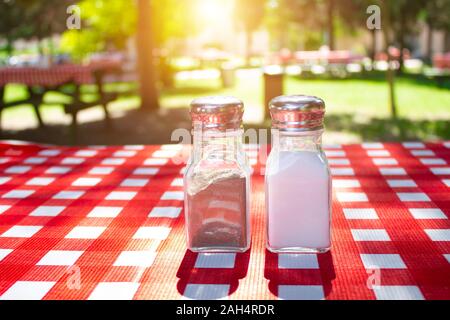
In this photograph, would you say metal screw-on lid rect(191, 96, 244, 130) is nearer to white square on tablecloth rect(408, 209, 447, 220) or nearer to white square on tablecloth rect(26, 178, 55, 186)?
white square on tablecloth rect(408, 209, 447, 220)

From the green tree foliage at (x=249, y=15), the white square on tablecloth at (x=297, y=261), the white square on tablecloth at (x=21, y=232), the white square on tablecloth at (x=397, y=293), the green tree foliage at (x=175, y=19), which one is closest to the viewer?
the white square on tablecloth at (x=397, y=293)

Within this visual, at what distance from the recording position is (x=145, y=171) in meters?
1.79

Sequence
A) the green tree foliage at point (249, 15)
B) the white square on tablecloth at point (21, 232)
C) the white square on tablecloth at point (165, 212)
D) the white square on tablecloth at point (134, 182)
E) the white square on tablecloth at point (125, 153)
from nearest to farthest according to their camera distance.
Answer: the white square on tablecloth at point (21, 232)
the white square on tablecloth at point (165, 212)
the white square on tablecloth at point (134, 182)
the white square on tablecloth at point (125, 153)
the green tree foliage at point (249, 15)

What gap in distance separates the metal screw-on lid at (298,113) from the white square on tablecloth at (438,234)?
333 mm

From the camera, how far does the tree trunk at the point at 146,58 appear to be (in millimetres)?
9272

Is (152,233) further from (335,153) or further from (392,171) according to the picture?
(335,153)

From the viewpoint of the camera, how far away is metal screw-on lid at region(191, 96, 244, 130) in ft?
3.35

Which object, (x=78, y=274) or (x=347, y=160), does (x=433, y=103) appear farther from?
(x=78, y=274)

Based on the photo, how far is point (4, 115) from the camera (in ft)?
33.0

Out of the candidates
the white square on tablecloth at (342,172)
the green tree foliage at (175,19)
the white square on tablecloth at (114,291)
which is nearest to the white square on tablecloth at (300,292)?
the white square on tablecloth at (114,291)

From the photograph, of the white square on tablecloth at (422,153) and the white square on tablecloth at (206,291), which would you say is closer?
the white square on tablecloth at (206,291)

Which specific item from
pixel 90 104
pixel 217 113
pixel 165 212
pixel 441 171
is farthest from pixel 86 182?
pixel 90 104

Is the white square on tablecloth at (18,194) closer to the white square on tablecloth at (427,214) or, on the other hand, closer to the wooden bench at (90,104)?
the white square on tablecloth at (427,214)

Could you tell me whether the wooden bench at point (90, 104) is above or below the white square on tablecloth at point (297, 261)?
below
